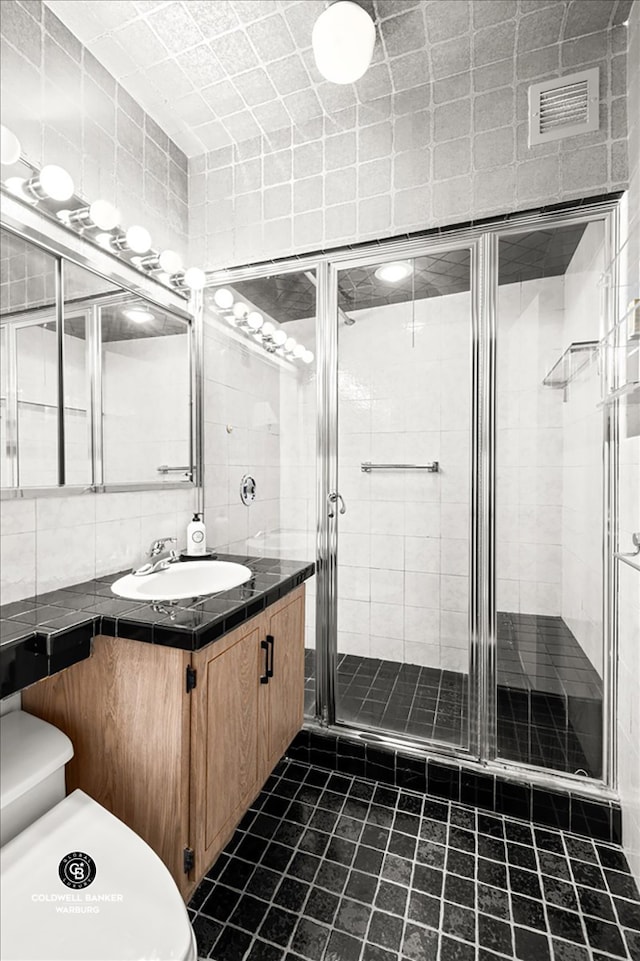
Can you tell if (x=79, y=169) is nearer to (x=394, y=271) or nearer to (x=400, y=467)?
(x=394, y=271)

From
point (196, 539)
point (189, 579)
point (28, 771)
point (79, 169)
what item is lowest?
point (28, 771)

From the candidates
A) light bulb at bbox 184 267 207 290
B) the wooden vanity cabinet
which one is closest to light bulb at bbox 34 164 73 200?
light bulb at bbox 184 267 207 290

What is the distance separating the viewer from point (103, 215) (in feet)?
5.08

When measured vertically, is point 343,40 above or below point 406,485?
above

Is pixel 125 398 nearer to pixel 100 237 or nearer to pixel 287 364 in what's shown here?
pixel 100 237

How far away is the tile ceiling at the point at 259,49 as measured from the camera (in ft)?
5.00

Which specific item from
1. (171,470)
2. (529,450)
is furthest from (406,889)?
(171,470)

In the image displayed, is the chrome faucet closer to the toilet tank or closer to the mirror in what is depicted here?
the mirror

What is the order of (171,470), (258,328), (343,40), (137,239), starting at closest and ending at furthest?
(343,40)
(137,239)
(171,470)
(258,328)

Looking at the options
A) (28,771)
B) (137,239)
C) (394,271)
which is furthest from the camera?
(394,271)

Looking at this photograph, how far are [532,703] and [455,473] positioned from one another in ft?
3.04

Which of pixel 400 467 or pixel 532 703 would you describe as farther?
pixel 400 467

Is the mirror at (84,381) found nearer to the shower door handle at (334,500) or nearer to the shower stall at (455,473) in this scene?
the shower stall at (455,473)

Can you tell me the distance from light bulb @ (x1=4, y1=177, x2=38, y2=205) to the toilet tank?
61.5 inches
